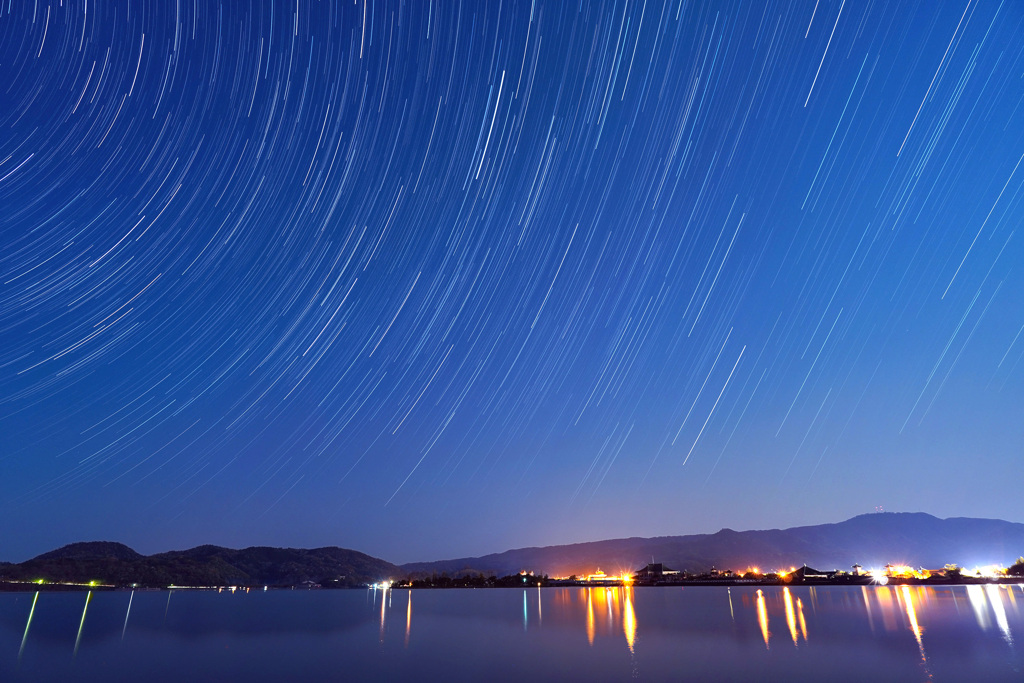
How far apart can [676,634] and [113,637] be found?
35.5m

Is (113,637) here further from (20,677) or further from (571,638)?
(571,638)

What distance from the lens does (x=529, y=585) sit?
197 meters

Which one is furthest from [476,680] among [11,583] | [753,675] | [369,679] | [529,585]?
[11,583]

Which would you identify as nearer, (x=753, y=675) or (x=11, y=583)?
(x=753, y=675)

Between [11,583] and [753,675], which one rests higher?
[11,583]

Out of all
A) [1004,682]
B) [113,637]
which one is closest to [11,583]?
[113,637]

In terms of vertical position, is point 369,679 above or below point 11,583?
below

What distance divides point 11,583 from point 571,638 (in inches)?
8755

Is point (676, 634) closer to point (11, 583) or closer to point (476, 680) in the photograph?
point (476, 680)

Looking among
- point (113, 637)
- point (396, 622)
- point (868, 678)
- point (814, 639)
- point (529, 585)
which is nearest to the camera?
point (868, 678)

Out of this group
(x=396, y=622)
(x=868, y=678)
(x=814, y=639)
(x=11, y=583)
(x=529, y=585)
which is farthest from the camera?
(x=529, y=585)

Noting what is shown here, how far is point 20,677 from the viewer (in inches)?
926

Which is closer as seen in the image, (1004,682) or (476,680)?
(1004,682)

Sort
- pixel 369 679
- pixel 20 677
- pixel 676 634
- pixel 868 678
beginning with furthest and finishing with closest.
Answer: pixel 676 634 < pixel 20 677 < pixel 369 679 < pixel 868 678
